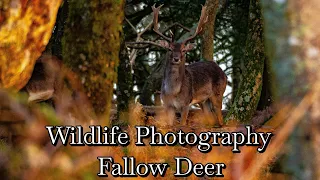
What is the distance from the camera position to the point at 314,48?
235 cm

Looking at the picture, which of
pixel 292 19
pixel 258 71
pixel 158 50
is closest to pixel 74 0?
pixel 292 19

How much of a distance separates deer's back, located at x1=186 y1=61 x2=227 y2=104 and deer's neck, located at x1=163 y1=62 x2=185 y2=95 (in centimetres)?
59

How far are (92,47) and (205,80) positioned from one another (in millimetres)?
8064

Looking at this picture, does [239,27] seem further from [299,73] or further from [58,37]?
[299,73]

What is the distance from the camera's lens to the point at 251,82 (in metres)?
10.5

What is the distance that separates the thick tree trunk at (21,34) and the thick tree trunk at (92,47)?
740mm

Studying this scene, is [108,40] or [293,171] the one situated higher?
[108,40]

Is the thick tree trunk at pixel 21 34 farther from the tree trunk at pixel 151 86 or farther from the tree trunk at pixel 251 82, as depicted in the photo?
the tree trunk at pixel 151 86

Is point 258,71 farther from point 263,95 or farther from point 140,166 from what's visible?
point 140,166

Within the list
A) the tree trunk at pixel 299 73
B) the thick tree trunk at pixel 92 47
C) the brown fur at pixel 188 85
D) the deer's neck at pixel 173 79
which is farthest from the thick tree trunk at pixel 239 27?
the tree trunk at pixel 299 73

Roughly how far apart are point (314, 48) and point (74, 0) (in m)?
2.71

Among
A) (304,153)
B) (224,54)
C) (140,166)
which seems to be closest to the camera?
(304,153)

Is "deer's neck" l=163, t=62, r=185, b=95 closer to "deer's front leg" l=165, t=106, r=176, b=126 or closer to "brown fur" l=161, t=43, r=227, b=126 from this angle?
"brown fur" l=161, t=43, r=227, b=126

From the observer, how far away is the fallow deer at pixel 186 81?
36.1 feet
